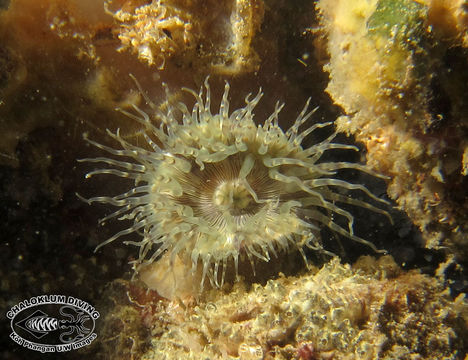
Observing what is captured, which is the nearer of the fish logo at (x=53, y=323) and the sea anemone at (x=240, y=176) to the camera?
the sea anemone at (x=240, y=176)

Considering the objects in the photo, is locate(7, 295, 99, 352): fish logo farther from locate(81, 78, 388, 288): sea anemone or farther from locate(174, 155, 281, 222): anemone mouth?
locate(174, 155, 281, 222): anemone mouth

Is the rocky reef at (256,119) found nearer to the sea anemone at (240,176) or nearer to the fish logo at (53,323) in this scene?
the fish logo at (53,323)

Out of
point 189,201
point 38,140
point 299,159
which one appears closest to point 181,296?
point 189,201

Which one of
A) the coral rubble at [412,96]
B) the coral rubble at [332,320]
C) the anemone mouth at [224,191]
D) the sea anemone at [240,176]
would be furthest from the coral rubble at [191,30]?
the coral rubble at [332,320]

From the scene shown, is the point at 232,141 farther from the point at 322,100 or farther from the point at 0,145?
the point at 0,145

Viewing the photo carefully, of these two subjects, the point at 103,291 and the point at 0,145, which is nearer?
the point at 0,145

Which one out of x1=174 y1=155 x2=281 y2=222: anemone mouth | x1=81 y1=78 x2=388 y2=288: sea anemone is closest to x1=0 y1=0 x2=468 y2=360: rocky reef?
x1=81 y1=78 x2=388 y2=288: sea anemone
